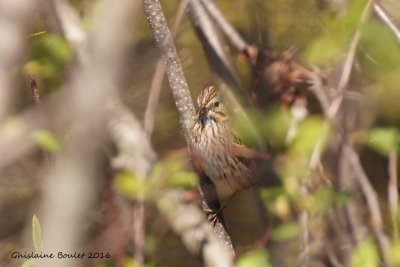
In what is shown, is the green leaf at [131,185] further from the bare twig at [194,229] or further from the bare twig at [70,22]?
the bare twig at [70,22]

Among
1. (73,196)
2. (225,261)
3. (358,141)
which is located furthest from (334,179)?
(73,196)

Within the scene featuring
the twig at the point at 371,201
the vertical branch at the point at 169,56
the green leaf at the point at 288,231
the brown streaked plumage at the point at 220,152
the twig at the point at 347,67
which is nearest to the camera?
the twig at the point at 347,67

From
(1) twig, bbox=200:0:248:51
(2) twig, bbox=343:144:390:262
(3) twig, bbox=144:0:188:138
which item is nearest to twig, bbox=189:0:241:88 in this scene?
(1) twig, bbox=200:0:248:51

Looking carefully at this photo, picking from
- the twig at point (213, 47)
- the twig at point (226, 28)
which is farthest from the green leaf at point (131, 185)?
the twig at point (226, 28)

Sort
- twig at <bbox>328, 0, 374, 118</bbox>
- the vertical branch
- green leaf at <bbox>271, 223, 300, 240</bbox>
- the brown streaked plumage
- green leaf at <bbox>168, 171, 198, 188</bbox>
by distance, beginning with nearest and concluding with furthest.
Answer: twig at <bbox>328, 0, 374, 118</bbox> → the vertical branch → green leaf at <bbox>168, 171, 198, 188</bbox> → green leaf at <bbox>271, 223, 300, 240</bbox> → the brown streaked plumage

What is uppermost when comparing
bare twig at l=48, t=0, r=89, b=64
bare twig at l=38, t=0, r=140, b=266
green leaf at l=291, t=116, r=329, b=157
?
bare twig at l=38, t=0, r=140, b=266

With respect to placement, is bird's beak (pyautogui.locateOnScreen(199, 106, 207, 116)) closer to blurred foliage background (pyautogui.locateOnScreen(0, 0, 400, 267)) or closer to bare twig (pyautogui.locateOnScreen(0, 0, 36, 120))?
blurred foliage background (pyautogui.locateOnScreen(0, 0, 400, 267))
